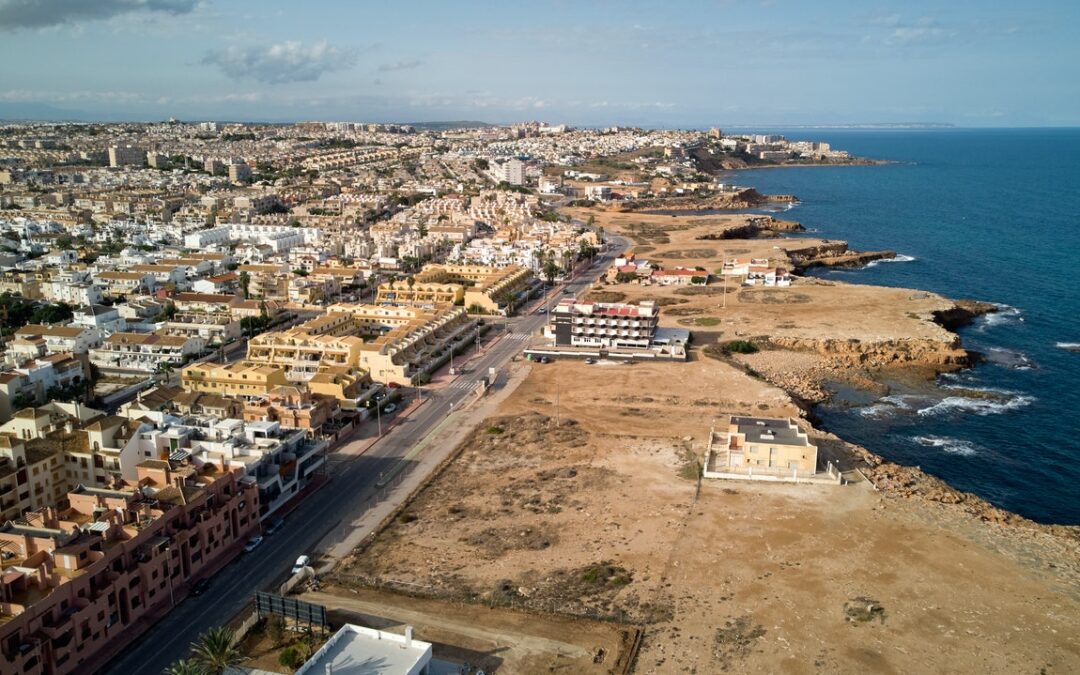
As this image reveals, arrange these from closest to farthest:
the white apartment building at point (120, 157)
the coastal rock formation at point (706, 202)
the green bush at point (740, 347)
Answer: the green bush at point (740, 347), the coastal rock formation at point (706, 202), the white apartment building at point (120, 157)

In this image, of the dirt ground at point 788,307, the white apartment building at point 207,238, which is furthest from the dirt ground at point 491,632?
the white apartment building at point 207,238

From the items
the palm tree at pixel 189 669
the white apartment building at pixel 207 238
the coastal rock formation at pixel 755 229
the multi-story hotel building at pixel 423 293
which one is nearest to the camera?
the palm tree at pixel 189 669

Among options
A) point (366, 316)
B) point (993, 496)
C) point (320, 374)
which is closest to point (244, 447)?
point (320, 374)

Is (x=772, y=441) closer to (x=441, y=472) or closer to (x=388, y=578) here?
(x=441, y=472)

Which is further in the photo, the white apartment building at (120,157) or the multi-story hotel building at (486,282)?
the white apartment building at (120,157)

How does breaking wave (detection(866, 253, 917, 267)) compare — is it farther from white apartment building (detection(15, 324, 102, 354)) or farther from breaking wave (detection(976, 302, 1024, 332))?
white apartment building (detection(15, 324, 102, 354))

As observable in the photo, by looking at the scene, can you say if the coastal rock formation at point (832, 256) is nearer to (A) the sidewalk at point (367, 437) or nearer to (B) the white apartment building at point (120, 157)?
(A) the sidewalk at point (367, 437)

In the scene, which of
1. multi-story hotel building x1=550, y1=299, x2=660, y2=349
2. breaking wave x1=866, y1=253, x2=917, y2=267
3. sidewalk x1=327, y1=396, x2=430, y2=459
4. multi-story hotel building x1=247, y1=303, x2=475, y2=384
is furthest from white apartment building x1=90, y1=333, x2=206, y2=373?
breaking wave x1=866, y1=253, x2=917, y2=267

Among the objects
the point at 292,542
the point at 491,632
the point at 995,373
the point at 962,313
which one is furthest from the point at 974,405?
the point at 292,542
